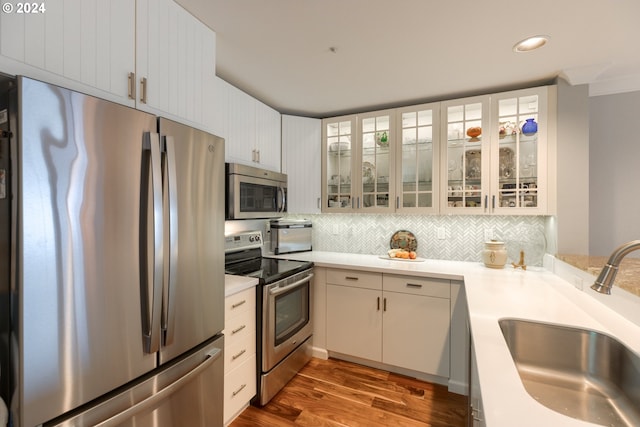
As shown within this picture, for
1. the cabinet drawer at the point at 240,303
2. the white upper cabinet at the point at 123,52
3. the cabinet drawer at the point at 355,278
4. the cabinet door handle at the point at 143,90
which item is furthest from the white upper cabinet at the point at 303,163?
the cabinet door handle at the point at 143,90

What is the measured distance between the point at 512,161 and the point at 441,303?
4.27ft

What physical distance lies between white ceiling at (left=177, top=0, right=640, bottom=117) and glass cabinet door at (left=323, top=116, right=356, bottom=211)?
16.9 inches

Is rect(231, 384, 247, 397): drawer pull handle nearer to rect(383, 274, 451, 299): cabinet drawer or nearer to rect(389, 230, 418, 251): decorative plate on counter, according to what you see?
rect(383, 274, 451, 299): cabinet drawer

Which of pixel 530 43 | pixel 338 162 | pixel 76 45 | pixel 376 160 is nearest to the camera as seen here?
pixel 76 45

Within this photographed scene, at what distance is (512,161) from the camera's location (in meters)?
2.30

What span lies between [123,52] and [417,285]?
2306 mm

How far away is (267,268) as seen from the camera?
2.29 m

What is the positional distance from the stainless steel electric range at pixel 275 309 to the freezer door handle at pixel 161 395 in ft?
1.70

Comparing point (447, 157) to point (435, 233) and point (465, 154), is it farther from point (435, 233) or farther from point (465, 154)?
point (435, 233)

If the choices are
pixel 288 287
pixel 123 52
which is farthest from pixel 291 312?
pixel 123 52

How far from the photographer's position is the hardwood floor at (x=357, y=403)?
1.84m

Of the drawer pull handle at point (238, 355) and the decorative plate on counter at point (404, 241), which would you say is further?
the decorative plate on counter at point (404, 241)

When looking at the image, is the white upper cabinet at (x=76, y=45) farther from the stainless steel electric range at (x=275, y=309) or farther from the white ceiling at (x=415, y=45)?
the stainless steel electric range at (x=275, y=309)

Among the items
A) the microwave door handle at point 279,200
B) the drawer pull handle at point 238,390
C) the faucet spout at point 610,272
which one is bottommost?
the drawer pull handle at point 238,390
